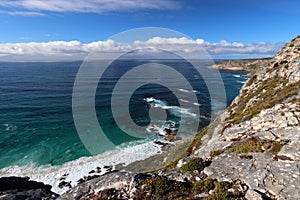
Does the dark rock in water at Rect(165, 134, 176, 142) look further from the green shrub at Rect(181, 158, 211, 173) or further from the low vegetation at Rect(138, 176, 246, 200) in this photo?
the low vegetation at Rect(138, 176, 246, 200)

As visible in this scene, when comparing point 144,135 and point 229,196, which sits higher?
point 229,196

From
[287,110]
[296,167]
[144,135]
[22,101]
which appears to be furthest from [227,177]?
[22,101]

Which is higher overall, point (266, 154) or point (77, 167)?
point (266, 154)

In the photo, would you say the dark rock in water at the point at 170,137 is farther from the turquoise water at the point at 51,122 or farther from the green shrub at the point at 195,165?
the green shrub at the point at 195,165

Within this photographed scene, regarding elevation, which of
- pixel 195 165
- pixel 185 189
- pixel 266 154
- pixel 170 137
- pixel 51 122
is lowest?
pixel 170 137

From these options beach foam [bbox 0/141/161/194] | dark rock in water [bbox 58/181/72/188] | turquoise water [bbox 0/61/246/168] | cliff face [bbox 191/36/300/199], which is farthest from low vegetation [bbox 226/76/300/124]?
turquoise water [bbox 0/61/246/168]

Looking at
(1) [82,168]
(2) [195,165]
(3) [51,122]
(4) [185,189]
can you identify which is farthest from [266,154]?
(3) [51,122]

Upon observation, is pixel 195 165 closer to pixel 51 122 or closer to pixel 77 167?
pixel 77 167

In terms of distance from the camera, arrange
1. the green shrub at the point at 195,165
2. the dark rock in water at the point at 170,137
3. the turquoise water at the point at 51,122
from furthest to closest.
A: the dark rock in water at the point at 170,137 < the turquoise water at the point at 51,122 < the green shrub at the point at 195,165

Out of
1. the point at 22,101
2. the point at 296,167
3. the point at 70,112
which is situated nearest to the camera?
the point at 296,167

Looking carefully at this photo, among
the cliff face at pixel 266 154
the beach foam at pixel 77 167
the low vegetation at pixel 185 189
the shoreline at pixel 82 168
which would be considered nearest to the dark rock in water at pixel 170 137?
the shoreline at pixel 82 168

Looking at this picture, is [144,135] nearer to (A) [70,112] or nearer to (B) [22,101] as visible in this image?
(A) [70,112]
